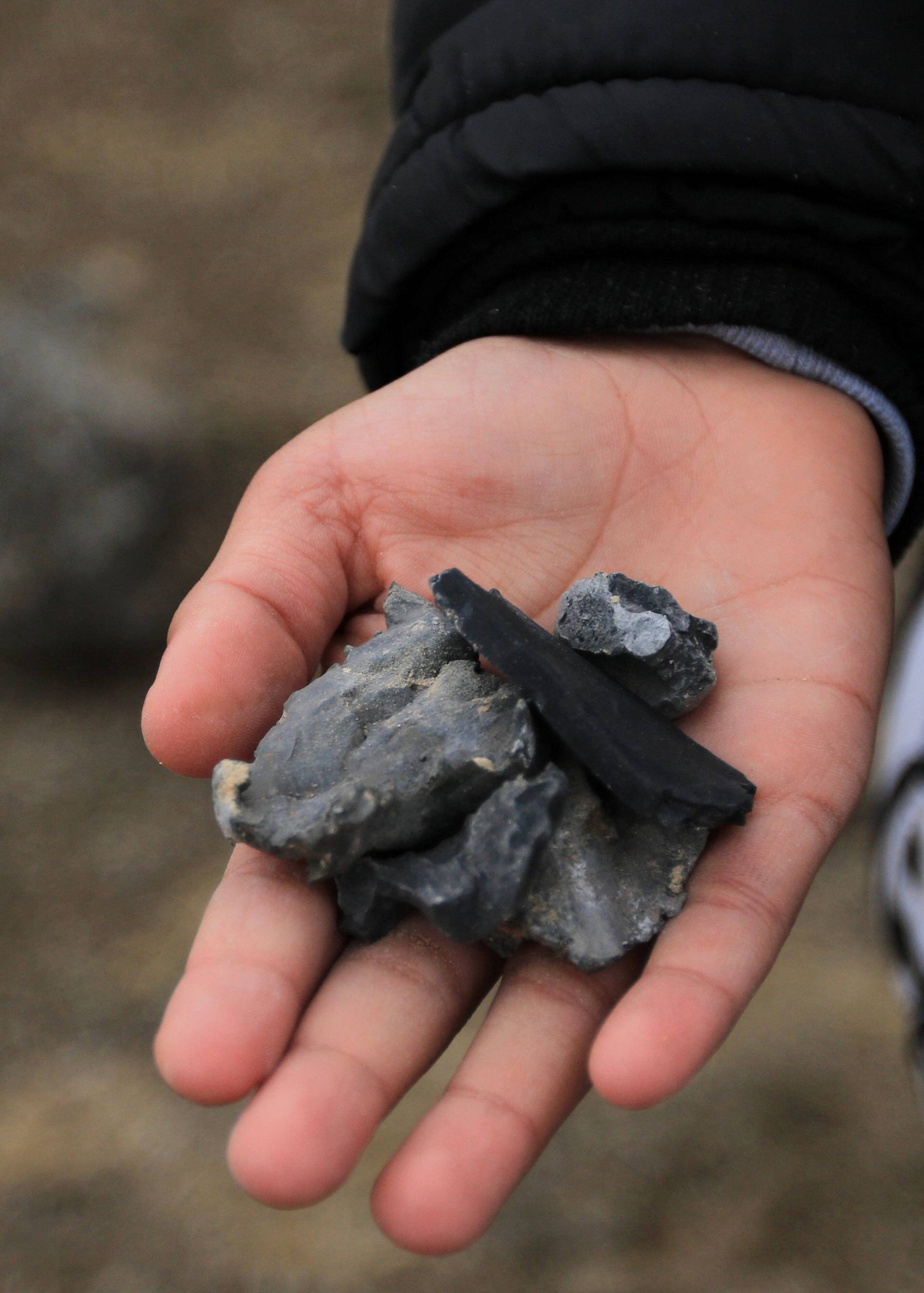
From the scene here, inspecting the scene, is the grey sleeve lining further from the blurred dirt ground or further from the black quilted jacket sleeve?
the blurred dirt ground

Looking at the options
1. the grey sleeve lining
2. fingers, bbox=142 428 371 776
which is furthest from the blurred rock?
the grey sleeve lining

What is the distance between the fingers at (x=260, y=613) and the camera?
1873 millimetres

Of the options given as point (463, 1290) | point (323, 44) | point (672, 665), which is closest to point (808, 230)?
point (672, 665)

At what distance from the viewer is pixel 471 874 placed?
1.70 m

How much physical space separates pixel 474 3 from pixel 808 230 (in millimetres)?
925

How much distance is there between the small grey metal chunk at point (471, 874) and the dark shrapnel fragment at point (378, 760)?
0.05 metres

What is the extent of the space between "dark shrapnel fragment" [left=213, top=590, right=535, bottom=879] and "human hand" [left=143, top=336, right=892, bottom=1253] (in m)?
0.10

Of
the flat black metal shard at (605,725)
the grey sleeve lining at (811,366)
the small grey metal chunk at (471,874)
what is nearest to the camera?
the small grey metal chunk at (471,874)

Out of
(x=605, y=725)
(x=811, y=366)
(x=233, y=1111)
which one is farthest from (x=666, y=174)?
(x=233, y=1111)

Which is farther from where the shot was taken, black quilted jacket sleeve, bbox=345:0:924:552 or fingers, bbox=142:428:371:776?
black quilted jacket sleeve, bbox=345:0:924:552

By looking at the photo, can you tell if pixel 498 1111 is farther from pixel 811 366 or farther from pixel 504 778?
pixel 811 366

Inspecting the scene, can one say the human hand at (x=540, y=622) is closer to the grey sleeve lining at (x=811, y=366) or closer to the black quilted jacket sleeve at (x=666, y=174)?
the grey sleeve lining at (x=811, y=366)

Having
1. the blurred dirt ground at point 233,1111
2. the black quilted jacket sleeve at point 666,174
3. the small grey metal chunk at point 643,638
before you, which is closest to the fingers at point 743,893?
the small grey metal chunk at point 643,638

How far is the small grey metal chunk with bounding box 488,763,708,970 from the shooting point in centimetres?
171
